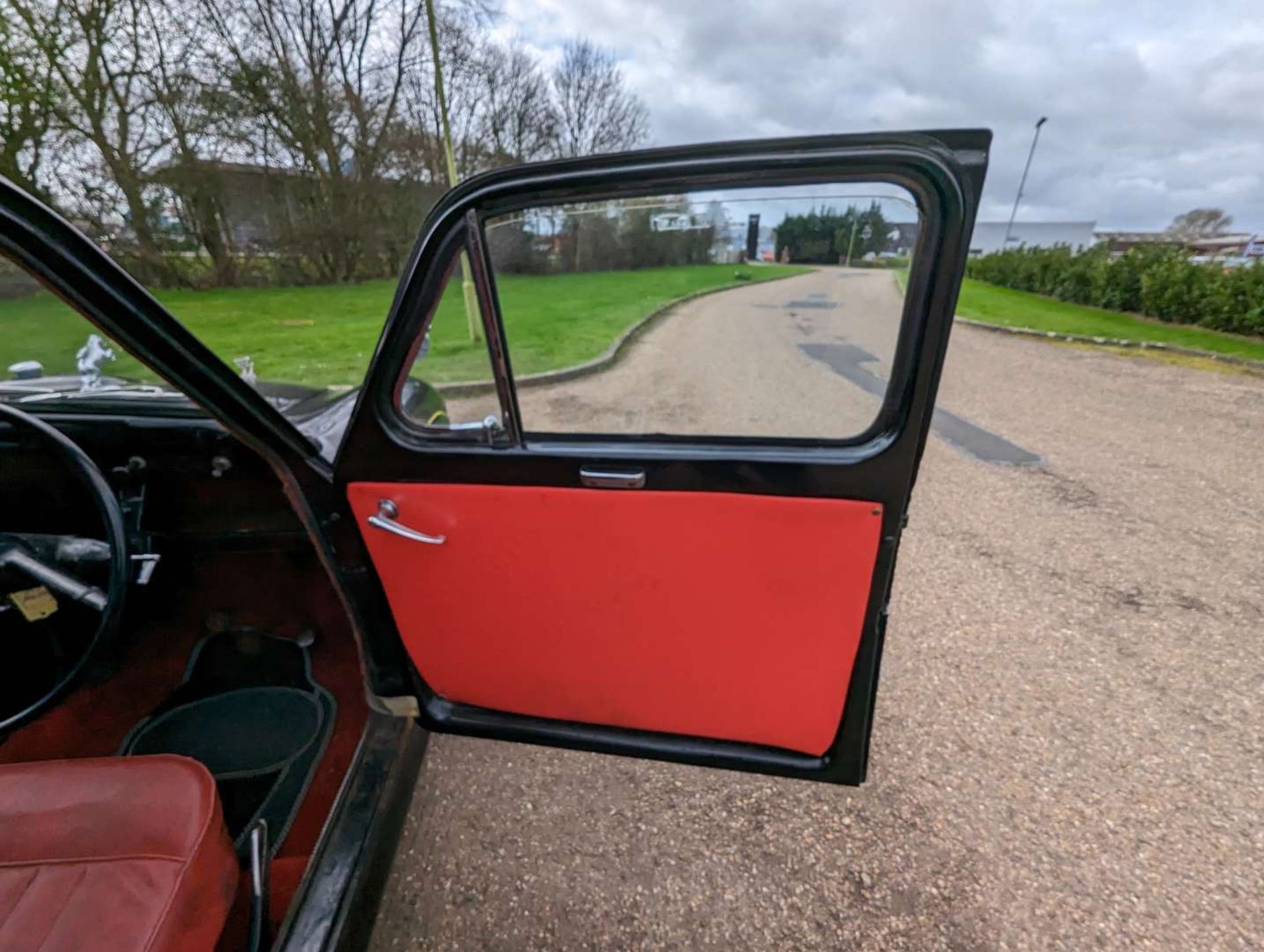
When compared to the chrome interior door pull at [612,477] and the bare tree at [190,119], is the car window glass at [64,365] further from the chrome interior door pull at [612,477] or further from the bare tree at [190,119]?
the bare tree at [190,119]

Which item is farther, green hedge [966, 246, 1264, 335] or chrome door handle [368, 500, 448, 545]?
green hedge [966, 246, 1264, 335]

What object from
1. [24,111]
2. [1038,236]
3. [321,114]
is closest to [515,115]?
[321,114]

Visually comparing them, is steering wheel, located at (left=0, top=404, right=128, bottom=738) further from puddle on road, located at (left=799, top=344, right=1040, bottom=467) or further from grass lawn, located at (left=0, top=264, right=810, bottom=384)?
puddle on road, located at (left=799, top=344, right=1040, bottom=467)

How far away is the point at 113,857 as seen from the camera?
1.14m

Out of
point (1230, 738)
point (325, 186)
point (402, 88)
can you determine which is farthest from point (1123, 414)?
point (402, 88)

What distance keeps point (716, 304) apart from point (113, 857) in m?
1.78

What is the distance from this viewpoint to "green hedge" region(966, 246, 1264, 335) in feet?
34.1

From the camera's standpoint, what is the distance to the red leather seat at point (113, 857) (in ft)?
3.40

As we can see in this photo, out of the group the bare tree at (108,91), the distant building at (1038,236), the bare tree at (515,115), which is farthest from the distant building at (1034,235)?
the bare tree at (108,91)

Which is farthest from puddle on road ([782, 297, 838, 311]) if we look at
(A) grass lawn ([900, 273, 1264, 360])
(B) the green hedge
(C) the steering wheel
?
(B) the green hedge

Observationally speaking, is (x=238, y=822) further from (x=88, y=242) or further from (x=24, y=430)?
(x=88, y=242)

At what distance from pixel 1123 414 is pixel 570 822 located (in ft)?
23.3

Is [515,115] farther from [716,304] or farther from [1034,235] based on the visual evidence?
[1034,235]

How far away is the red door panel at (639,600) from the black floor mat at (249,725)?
2.14 ft
